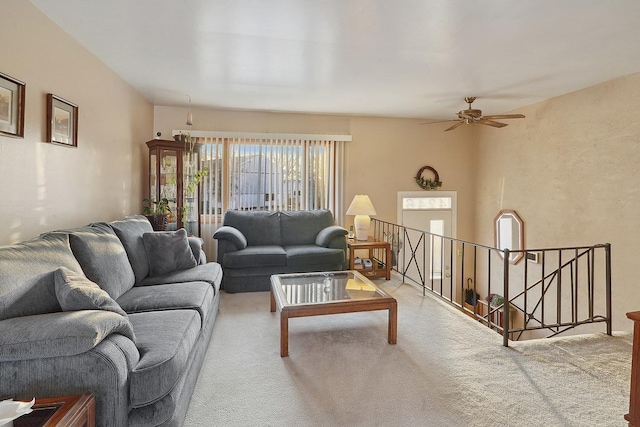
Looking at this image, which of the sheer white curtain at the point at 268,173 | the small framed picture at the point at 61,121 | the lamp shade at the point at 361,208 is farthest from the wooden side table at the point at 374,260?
the small framed picture at the point at 61,121

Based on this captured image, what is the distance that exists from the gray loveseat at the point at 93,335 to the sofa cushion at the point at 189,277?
16.4 inches

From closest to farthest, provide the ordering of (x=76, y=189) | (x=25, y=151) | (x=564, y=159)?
(x=25, y=151) → (x=76, y=189) → (x=564, y=159)

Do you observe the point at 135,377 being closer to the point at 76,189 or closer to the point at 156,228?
the point at 76,189

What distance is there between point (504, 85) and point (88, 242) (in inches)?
169

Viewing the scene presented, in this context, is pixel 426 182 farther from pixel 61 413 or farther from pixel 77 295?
pixel 61 413

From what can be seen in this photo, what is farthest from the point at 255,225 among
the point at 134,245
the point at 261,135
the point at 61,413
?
the point at 61,413

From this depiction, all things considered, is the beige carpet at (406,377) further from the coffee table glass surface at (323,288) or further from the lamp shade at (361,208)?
the lamp shade at (361,208)

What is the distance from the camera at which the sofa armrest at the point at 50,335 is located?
1302 mm

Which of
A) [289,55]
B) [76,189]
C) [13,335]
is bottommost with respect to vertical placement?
[13,335]

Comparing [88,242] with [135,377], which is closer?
[135,377]

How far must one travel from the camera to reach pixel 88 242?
227 centimetres

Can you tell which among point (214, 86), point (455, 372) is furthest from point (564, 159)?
point (214, 86)

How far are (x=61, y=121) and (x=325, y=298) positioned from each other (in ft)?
8.19

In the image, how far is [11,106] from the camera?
6.81 ft
